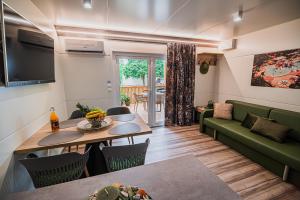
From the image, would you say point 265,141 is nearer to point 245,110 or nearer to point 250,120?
point 250,120

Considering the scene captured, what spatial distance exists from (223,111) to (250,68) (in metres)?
1.13

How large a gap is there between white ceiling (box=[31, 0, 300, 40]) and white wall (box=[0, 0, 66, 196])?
52 cm

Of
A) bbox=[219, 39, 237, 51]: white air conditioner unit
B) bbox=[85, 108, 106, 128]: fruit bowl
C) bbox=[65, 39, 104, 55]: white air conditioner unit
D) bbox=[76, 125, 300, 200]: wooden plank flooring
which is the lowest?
bbox=[76, 125, 300, 200]: wooden plank flooring

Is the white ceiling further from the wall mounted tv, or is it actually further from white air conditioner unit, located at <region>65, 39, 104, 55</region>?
the wall mounted tv

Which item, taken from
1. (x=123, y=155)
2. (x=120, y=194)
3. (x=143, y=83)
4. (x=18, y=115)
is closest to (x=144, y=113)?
(x=143, y=83)

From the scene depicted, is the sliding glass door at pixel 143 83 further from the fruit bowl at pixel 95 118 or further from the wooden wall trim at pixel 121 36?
the fruit bowl at pixel 95 118

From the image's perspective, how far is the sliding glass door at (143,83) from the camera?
12.2 ft

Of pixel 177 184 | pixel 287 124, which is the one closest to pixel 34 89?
pixel 177 184

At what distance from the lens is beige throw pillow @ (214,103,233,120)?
11.3 ft

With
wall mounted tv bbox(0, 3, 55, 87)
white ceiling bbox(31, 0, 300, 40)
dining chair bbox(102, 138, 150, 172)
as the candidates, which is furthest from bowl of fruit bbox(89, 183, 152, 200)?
white ceiling bbox(31, 0, 300, 40)

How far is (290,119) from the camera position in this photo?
7.97ft

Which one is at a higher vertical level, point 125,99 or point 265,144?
point 125,99

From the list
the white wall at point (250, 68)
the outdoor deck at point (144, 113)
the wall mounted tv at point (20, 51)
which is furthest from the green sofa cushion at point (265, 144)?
the wall mounted tv at point (20, 51)

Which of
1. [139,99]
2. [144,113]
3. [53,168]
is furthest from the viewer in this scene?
[144,113]
